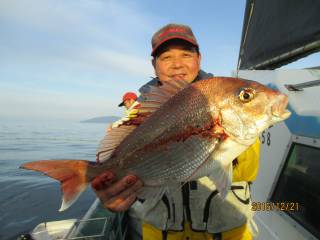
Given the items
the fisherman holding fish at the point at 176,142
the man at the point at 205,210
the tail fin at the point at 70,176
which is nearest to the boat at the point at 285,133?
the man at the point at 205,210

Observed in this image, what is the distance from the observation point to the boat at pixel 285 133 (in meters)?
3.74

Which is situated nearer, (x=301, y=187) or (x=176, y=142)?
(x=176, y=142)

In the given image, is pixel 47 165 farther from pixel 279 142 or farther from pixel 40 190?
pixel 40 190

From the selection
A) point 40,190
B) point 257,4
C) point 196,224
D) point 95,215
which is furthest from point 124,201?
point 40,190

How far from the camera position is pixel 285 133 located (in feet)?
14.6

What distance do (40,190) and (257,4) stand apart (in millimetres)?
16016

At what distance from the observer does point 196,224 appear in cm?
335

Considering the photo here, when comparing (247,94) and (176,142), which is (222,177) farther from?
(247,94)

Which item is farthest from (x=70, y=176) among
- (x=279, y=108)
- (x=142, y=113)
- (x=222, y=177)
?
(x=279, y=108)
